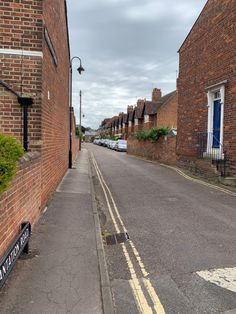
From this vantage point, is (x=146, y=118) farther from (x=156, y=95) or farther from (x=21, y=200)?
(x=21, y=200)

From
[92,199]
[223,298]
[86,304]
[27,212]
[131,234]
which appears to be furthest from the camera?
[92,199]

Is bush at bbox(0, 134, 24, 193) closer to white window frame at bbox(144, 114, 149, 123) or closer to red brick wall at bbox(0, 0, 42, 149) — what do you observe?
red brick wall at bbox(0, 0, 42, 149)

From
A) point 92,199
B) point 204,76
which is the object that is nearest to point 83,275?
point 92,199

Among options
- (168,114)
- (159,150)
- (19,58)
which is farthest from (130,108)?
(19,58)

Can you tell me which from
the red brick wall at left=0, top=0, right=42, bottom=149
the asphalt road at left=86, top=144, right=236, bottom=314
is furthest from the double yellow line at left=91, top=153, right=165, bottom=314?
the red brick wall at left=0, top=0, right=42, bottom=149

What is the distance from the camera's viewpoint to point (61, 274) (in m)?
4.36

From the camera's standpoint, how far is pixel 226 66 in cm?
1416

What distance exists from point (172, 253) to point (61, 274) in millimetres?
1948

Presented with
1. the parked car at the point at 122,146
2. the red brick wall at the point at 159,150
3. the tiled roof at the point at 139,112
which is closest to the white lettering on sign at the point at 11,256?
the red brick wall at the point at 159,150

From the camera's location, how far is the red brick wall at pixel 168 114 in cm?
4738

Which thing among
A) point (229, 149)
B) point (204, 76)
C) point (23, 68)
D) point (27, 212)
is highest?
point (204, 76)

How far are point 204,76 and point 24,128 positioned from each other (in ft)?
38.9

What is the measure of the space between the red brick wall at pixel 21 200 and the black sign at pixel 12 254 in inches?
5.7

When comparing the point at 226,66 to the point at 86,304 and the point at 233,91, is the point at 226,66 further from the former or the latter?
the point at 86,304
